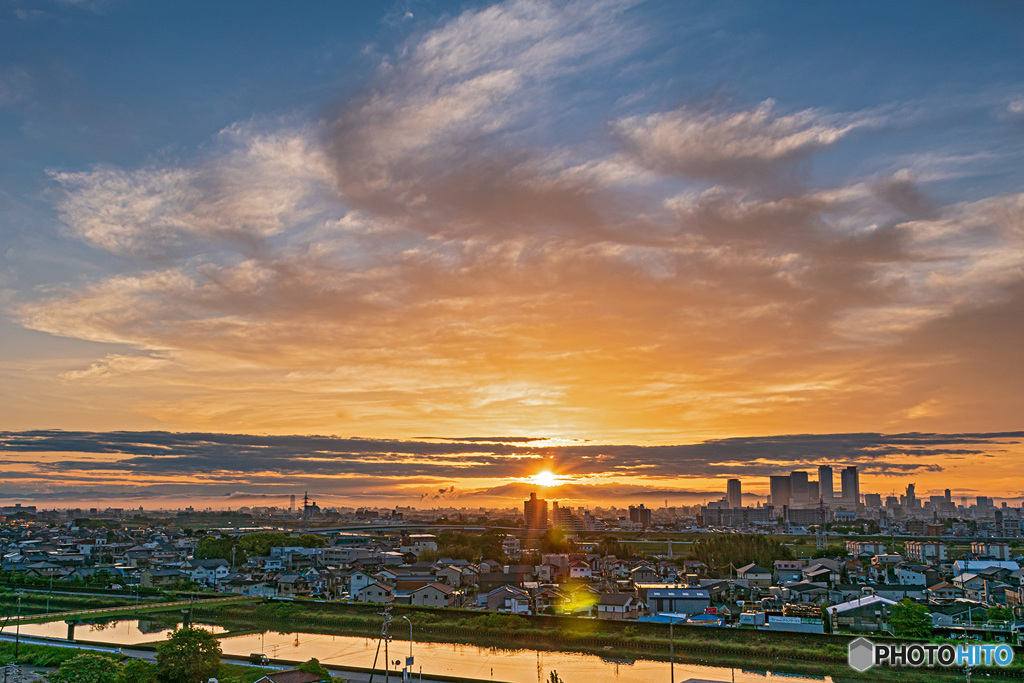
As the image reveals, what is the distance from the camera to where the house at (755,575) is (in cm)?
3912

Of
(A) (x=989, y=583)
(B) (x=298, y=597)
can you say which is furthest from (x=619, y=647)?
(A) (x=989, y=583)

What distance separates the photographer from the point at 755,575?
40.7m

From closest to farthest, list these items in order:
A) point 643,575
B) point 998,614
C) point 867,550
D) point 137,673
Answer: point 137,673
point 998,614
point 643,575
point 867,550

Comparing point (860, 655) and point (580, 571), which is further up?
point (860, 655)

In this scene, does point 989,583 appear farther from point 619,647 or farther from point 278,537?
point 278,537

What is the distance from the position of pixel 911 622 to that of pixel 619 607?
37.3ft

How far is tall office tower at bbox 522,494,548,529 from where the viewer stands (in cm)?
11369

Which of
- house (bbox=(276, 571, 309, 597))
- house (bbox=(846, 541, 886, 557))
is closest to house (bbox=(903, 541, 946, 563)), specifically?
house (bbox=(846, 541, 886, 557))

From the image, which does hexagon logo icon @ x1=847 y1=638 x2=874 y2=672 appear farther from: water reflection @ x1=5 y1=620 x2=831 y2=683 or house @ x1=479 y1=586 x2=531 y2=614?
house @ x1=479 y1=586 x2=531 y2=614

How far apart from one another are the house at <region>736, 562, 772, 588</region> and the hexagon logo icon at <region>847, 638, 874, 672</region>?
A: 1519 cm

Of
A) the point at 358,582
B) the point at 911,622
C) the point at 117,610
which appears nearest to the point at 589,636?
the point at 911,622

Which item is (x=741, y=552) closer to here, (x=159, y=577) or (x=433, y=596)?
(x=433, y=596)

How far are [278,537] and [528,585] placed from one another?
93.8 ft

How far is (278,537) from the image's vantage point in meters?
58.3
